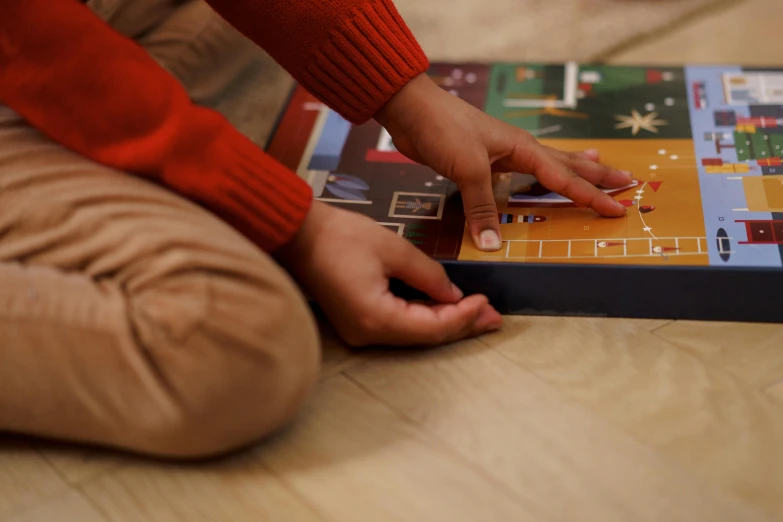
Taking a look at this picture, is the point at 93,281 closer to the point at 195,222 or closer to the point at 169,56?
the point at 195,222

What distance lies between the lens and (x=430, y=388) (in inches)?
28.5

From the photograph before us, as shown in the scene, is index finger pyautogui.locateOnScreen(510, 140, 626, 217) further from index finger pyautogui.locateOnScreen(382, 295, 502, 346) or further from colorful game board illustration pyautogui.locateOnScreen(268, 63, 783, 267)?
index finger pyautogui.locateOnScreen(382, 295, 502, 346)

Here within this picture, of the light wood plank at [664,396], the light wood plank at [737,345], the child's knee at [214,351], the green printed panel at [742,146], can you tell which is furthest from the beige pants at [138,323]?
the green printed panel at [742,146]

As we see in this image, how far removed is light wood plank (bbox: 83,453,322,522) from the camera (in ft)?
2.05

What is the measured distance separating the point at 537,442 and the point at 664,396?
4.6 inches

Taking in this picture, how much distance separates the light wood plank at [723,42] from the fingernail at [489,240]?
19.0 inches

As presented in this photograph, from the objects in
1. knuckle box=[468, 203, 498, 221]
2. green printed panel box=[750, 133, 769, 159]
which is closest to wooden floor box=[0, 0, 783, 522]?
knuckle box=[468, 203, 498, 221]

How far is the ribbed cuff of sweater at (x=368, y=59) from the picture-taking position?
817 mm

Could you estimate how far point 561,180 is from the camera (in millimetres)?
826

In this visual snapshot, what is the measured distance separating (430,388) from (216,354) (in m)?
0.20

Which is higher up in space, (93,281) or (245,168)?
(245,168)

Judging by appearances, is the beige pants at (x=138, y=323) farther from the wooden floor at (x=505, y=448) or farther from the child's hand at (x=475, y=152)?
the child's hand at (x=475, y=152)

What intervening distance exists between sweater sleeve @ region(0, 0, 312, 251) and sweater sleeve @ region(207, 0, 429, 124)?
0.16m

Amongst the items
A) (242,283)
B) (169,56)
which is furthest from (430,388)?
(169,56)
